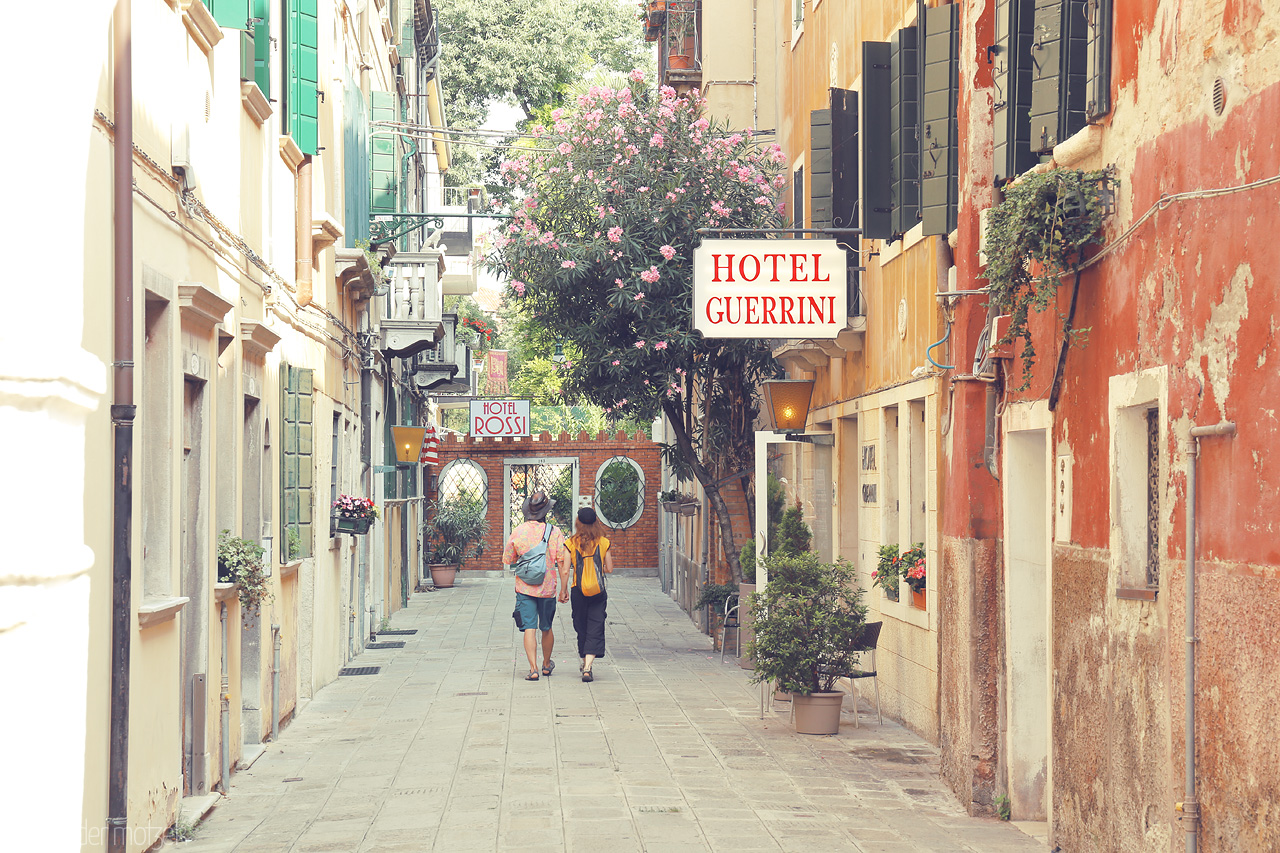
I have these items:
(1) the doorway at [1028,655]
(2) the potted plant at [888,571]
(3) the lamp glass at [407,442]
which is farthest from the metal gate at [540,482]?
(1) the doorway at [1028,655]

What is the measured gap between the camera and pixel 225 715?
9.52 m

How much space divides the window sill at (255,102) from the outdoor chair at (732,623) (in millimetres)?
8492

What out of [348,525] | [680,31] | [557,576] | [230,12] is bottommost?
[557,576]

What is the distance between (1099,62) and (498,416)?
28403 mm

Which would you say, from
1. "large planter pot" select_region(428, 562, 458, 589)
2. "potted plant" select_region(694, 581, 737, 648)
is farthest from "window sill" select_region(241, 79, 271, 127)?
"large planter pot" select_region(428, 562, 458, 589)

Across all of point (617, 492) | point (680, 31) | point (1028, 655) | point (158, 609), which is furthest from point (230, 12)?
point (617, 492)

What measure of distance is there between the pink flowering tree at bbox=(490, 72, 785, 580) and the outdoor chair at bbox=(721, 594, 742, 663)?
62 centimetres

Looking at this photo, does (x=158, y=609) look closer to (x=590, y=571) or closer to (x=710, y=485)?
(x=590, y=571)

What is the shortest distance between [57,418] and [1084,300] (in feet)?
15.6

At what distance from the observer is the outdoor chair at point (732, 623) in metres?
17.2

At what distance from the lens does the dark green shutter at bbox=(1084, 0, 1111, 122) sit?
23.1ft

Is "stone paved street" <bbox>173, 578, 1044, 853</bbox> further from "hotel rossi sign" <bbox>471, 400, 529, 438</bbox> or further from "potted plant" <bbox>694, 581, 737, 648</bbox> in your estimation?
"hotel rossi sign" <bbox>471, 400, 529, 438</bbox>

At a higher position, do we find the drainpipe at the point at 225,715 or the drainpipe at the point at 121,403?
the drainpipe at the point at 121,403

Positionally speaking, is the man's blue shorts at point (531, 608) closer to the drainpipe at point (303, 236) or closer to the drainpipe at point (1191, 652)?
the drainpipe at point (303, 236)
